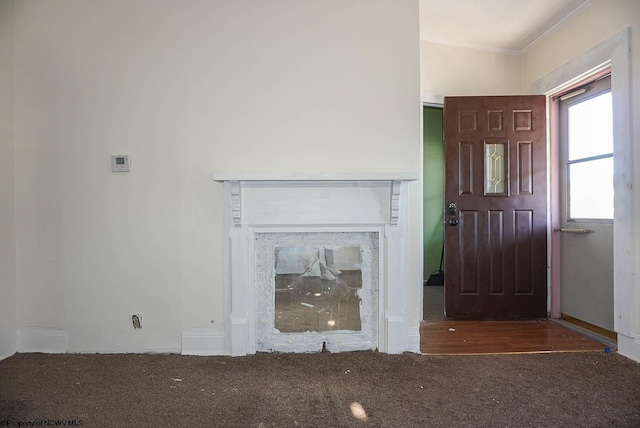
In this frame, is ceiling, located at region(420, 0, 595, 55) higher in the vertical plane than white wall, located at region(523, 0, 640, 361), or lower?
higher

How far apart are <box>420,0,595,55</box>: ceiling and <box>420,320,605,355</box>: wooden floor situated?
2516 mm

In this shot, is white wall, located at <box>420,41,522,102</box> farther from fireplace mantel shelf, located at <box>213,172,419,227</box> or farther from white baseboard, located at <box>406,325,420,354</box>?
white baseboard, located at <box>406,325,420,354</box>

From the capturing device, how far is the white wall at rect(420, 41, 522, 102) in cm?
318

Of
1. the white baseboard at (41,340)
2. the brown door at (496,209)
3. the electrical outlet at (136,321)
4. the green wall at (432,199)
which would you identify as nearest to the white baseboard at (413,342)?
the brown door at (496,209)

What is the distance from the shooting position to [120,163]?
2.20 metres

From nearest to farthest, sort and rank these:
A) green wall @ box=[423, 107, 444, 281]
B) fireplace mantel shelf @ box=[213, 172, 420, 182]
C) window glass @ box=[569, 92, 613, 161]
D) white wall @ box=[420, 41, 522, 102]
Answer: fireplace mantel shelf @ box=[213, 172, 420, 182]
window glass @ box=[569, 92, 613, 161]
white wall @ box=[420, 41, 522, 102]
green wall @ box=[423, 107, 444, 281]

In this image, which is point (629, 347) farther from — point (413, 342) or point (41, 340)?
point (41, 340)

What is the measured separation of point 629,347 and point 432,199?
269cm

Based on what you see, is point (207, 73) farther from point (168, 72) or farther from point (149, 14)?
point (149, 14)

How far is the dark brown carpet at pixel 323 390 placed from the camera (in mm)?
1517

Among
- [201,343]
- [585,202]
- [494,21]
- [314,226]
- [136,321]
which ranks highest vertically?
[494,21]

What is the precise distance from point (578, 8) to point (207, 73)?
112 inches

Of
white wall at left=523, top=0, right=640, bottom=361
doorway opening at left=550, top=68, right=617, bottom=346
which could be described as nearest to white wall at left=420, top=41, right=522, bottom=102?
doorway opening at left=550, top=68, right=617, bottom=346

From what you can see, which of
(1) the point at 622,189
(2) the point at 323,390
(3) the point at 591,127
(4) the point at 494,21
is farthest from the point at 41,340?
(3) the point at 591,127
